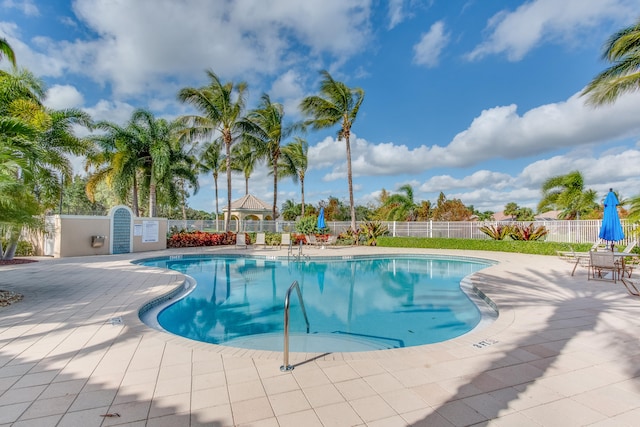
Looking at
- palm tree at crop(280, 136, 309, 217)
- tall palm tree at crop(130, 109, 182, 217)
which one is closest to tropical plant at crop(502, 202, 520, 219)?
palm tree at crop(280, 136, 309, 217)

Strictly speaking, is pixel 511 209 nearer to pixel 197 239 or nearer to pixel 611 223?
pixel 611 223

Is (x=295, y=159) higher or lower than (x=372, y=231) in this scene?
higher

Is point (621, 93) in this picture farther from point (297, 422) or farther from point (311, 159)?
point (311, 159)

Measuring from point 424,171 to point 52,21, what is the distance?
31.9 meters

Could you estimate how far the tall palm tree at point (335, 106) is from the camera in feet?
62.3

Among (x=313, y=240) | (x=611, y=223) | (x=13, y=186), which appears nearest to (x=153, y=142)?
(x=313, y=240)

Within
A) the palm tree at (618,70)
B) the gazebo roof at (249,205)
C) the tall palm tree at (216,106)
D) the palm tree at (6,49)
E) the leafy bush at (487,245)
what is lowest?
the leafy bush at (487,245)

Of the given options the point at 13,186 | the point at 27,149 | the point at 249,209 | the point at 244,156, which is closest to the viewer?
the point at 13,186

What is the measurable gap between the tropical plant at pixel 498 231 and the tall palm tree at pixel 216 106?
15.3m

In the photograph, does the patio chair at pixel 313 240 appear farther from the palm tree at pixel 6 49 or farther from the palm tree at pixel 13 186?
the palm tree at pixel 6 49

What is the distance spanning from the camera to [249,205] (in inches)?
1174

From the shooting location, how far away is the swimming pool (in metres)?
5.26

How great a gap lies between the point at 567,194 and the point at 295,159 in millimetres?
19263

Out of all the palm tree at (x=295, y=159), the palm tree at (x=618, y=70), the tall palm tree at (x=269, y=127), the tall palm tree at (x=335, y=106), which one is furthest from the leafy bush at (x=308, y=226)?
the palm tree at (x=618, y=70)
